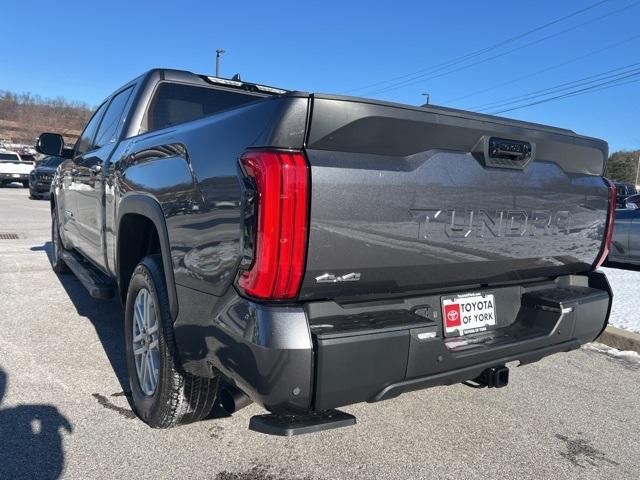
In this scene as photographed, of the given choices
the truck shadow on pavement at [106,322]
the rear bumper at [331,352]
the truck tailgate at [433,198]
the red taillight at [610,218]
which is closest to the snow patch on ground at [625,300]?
the red taillight at [610,218]

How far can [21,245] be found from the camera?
860 centimetres

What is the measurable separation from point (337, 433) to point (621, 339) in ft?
10.1

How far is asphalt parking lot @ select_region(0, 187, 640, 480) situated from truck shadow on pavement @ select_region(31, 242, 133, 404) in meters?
0.02

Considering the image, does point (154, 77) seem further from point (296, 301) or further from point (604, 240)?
point (604, 240)

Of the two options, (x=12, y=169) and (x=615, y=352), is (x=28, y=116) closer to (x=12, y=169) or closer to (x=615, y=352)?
(x=12, y=169)

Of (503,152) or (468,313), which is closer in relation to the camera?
(503,152)

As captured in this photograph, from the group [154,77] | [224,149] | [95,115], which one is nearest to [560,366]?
[224,149]

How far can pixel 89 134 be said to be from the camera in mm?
5109

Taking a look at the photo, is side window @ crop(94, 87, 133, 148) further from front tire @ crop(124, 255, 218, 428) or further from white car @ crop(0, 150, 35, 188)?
white car @ crop(0, 150, 35, 188)

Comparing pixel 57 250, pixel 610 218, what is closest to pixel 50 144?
pixel 57 250

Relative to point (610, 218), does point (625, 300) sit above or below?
below

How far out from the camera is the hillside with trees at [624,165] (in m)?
62.2

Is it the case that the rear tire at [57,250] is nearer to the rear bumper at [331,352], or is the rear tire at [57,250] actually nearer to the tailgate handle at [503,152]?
the rear bumper at [331,352]

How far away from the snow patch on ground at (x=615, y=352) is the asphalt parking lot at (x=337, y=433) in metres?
0.30
